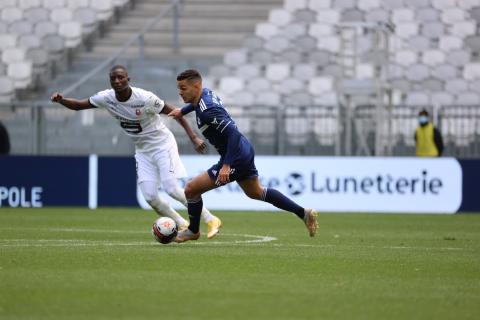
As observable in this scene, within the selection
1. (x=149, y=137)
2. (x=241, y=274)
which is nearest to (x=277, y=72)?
(x=149, y=137)

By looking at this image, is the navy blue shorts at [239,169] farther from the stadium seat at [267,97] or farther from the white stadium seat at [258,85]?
the white stadium seat at [258,85]

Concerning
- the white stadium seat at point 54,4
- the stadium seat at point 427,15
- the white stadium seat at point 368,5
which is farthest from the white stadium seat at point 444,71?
the white stadium seat at point 54,4

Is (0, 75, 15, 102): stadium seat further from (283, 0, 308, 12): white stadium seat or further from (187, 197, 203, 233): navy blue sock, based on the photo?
(187, 197, 203, 233): navy blue sock

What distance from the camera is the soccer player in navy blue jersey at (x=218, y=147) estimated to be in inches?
509

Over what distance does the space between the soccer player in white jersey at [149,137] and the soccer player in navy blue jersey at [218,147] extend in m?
0.74

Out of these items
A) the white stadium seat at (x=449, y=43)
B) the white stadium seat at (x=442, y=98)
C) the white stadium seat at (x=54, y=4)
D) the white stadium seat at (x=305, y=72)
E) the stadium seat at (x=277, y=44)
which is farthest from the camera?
the white stadium seat at (x=54, y=4)

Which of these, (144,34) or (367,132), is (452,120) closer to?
(367,132)

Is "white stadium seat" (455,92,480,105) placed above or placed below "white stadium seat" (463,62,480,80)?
below

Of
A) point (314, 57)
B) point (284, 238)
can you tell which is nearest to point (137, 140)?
point (284, 238)

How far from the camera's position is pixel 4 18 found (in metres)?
30.9

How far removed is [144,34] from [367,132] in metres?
7.47

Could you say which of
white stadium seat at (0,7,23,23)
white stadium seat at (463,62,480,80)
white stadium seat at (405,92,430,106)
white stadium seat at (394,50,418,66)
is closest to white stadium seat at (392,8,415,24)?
white stadium seat at (394,50,418,66)

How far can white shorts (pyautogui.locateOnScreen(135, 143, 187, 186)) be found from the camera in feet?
47.1

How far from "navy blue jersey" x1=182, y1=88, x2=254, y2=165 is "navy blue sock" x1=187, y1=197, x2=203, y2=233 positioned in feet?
2.03
